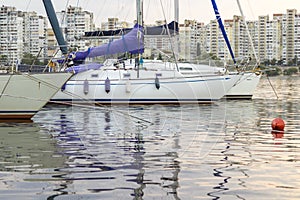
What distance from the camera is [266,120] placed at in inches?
850

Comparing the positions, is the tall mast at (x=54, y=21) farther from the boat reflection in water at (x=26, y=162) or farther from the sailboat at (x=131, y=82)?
the boat reflection in water at (x=26, y=162)

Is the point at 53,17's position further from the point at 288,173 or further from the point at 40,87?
the point at 288,173

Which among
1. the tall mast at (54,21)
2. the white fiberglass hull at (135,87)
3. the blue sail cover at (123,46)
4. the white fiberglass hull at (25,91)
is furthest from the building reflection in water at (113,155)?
the blue sail cover at (123,46)

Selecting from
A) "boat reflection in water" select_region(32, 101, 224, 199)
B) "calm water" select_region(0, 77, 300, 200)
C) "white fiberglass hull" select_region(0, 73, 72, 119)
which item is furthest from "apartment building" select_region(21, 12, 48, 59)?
"calm water" select_region(0, 77, 300, 200)

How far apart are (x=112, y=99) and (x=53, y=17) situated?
16.5ft

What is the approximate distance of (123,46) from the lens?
97.8ft

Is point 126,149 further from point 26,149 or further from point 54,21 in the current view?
point 54,21

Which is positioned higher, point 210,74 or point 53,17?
point 53,17

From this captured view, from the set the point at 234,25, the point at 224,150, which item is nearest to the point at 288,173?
the point at 224,150

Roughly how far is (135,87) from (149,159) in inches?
685

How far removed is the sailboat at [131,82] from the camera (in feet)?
97.1

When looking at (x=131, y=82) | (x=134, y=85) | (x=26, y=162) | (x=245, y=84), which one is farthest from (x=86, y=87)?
(x=26, y=162)

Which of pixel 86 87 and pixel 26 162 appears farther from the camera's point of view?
pixel 86 87

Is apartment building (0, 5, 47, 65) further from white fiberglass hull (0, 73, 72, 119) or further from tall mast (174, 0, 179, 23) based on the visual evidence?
white fiberglass hull (0, 73, 72, 119)
